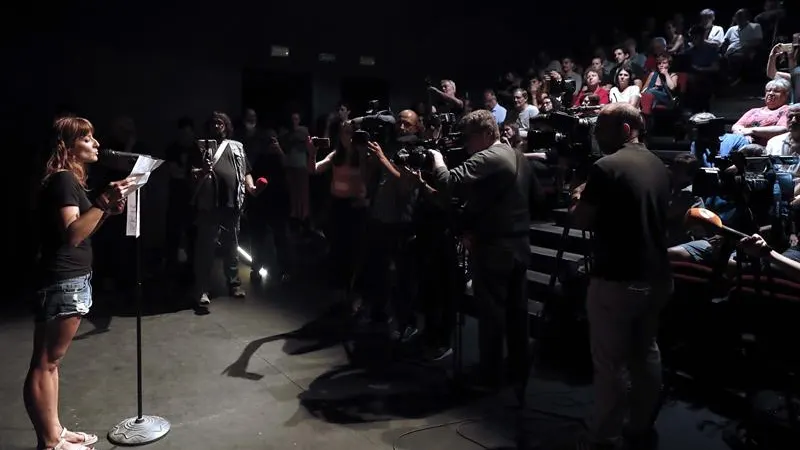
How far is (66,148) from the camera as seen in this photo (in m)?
2.74

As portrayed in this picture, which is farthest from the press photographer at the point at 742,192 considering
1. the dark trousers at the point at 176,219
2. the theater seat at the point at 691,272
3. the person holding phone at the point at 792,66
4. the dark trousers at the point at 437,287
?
the dark trousers at the point at 176,219

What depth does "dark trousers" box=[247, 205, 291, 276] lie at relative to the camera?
666 cm

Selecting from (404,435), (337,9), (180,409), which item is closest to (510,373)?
(404,435)

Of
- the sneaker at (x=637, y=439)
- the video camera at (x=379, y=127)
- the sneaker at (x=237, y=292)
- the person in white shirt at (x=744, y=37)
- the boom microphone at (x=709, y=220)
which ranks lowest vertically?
the sneaker at (x=237, y=292)

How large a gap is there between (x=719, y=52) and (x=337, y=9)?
15.7 feet

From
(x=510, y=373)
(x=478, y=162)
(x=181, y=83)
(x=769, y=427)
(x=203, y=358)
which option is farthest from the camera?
(x=181, y=83)

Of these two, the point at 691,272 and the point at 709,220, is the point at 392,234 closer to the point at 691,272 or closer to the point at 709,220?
the point at 691,272

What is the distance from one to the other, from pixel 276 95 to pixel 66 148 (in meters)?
6.59

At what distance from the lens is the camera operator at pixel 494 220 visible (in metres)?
3.33

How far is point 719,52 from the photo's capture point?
24.6 ft

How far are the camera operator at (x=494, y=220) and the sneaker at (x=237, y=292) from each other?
264cm

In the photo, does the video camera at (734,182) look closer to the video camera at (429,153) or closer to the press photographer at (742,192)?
the press photographer at (742,192)

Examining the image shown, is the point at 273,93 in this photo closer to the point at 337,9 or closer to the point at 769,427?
the point at 337,9

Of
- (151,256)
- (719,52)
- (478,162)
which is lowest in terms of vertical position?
(151,256)
